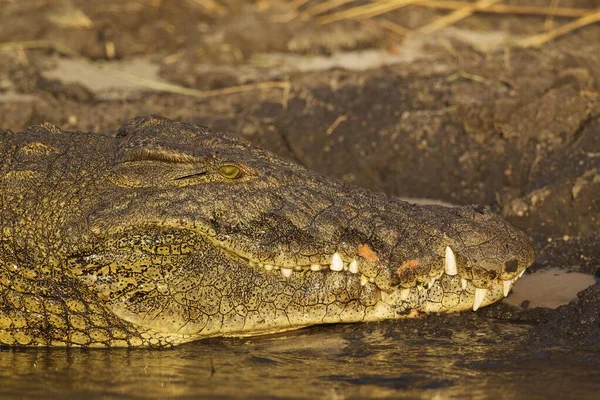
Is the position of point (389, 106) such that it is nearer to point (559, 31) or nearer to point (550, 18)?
point (559, 31)

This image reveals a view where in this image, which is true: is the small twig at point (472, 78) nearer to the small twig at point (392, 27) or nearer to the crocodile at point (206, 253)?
the small twig at point (392, 27)

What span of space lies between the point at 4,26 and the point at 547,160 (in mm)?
5127

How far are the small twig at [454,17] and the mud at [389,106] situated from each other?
8 cm

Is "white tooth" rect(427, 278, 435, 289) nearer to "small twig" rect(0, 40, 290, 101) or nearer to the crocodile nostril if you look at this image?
the crocodile nostril

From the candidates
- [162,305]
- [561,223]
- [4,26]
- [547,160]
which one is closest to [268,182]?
[162,305]

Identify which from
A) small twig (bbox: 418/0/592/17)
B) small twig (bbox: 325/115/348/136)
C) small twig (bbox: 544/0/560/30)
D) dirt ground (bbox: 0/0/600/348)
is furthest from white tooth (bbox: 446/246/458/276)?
small twig (bbox: 418/0/592/17)

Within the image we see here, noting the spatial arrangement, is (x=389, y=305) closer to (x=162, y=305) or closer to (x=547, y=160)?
(x=162, y=305)

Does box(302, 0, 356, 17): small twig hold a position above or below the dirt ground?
above

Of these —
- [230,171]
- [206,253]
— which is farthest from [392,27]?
[206,253]

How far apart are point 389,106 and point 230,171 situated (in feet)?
9.82

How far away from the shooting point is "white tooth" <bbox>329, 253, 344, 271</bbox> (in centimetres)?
452

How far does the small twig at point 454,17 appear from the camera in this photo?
9.09 metres

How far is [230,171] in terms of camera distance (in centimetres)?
466

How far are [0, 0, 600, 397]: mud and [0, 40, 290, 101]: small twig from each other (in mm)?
49
